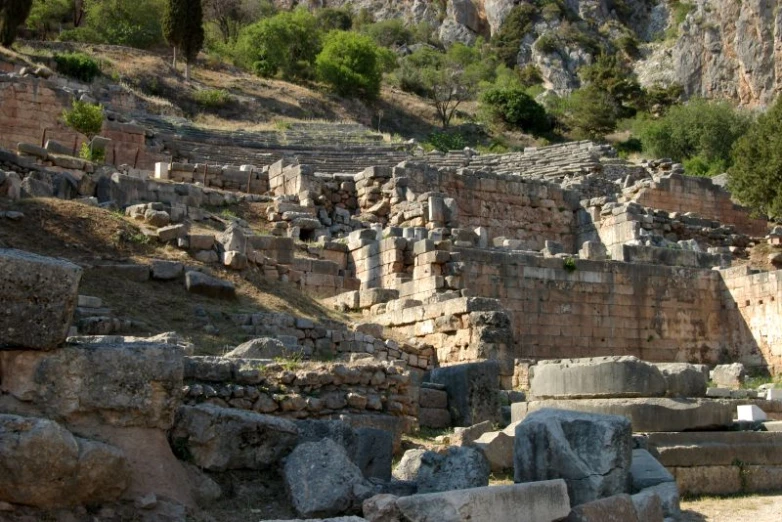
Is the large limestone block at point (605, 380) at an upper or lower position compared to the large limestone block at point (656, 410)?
upper

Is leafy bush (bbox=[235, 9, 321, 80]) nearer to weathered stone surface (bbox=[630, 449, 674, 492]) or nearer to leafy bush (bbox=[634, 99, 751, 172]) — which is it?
leafy bush (bbox=[634, 99, 751, 172])

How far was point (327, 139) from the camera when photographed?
98.1ft

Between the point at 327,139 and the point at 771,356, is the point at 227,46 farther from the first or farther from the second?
the point at 771,356

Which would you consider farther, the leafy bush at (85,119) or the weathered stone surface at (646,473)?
the leafy bush at (85,119)

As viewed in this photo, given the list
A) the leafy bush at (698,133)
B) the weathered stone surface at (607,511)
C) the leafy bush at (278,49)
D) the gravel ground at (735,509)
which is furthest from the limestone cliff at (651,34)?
the weathered stone surface at (607,511)

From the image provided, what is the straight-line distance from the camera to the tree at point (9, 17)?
116ft

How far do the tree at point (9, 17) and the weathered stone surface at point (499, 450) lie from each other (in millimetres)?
31937

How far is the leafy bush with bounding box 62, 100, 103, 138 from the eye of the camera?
22.0 metres

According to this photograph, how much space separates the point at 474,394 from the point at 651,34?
59.6 metres

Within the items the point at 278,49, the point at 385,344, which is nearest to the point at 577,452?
the point at 385,344

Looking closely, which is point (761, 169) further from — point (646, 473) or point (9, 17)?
point (9, 17)

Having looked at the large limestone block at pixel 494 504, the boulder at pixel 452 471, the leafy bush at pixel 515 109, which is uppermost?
the leafy bush at pixel 515 109

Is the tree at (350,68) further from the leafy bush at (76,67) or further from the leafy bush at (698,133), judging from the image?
the leafy bush at (76,67)

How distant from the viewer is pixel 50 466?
15.6ft
